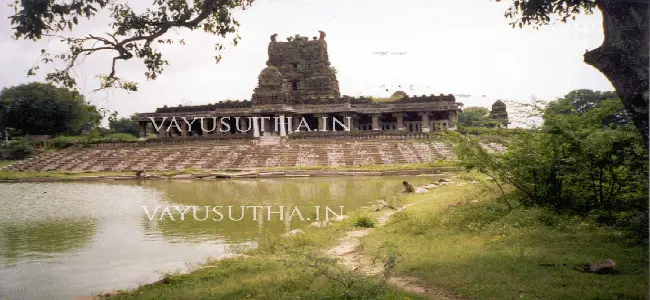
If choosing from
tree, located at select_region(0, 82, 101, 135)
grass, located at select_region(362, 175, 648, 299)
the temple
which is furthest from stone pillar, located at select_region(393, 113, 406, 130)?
tree, located at select_region(0, 82, 101, 135)

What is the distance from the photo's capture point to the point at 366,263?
663 cm

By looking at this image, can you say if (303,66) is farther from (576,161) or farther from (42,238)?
(576,161)

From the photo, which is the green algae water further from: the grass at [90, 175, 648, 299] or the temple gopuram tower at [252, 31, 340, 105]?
the temple gopuram tower at [252, 31, 340, 105]

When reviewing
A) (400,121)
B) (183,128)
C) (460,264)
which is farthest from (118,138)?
(460,264)

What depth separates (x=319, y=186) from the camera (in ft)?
62.6

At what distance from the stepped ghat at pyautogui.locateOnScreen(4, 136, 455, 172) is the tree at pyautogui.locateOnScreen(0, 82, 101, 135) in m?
13.6

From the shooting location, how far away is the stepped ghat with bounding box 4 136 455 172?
91.5 feet

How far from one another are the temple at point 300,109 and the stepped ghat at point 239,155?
8.55ft

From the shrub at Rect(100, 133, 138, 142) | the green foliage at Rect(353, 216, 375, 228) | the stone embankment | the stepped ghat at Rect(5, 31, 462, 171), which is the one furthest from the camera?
the shrub at Rect(100, 133, 138, 142)

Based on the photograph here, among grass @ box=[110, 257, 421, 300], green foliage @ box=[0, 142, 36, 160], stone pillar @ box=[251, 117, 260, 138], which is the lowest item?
grass @ box=[110, 257, 421, 300]

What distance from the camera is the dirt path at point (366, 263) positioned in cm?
504

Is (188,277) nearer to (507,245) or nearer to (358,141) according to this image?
(507,245)

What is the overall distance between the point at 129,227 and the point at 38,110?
136 feet

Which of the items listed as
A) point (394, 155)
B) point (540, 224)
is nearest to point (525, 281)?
point (540, 224)
